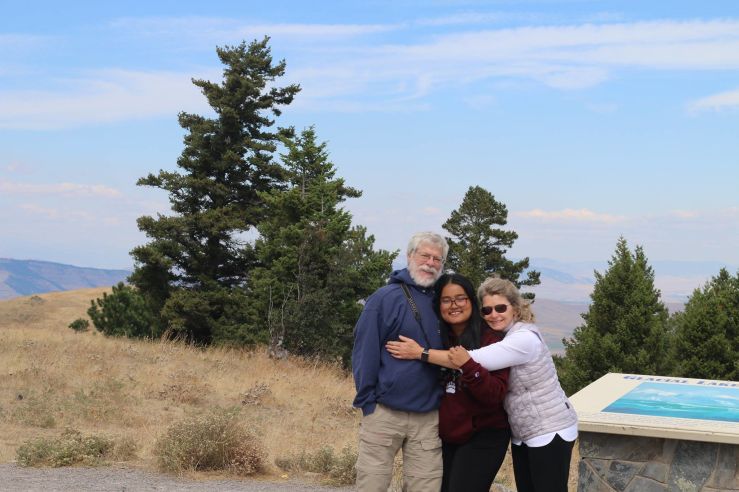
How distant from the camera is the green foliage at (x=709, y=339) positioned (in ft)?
54.5

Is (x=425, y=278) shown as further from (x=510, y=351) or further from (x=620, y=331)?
(x=620, y=331)

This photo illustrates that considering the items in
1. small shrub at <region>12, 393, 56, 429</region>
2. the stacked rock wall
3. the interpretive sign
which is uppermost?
the interpretive sign

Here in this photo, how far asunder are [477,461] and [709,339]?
13.5m

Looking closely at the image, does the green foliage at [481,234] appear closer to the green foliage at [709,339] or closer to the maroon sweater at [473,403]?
Result: the green foliage at [709,339]

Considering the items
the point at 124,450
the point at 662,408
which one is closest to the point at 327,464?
the point at 124,450

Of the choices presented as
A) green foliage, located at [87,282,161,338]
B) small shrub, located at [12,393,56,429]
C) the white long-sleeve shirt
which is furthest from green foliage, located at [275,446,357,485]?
green foliage, located at [87,282,161,338]

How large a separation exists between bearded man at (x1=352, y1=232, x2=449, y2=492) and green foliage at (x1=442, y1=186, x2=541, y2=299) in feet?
95.9

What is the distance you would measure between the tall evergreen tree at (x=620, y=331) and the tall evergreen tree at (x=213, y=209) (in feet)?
42.1

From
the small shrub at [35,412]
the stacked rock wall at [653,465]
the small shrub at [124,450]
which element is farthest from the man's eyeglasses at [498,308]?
the small shrub at [35,412]

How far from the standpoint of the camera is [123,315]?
3272 centimetres

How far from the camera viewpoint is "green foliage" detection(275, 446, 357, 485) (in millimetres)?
9867

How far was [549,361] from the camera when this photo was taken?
485cm

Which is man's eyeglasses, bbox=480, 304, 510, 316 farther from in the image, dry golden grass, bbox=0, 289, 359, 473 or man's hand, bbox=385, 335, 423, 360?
dry golden grass, bbox=0, 289, 359, 473

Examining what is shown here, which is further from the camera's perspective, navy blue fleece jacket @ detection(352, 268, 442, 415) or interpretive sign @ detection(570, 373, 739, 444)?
interpretive sign @ detection(570, 373, 739, 444)
